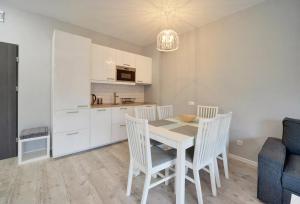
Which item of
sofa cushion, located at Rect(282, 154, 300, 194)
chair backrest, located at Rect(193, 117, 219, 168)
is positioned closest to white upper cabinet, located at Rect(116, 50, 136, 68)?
chair backrest, located at Rect(193, 117, 219, 168)

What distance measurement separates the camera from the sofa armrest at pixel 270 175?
4.78ft

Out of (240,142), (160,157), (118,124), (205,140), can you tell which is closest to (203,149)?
(205,140)

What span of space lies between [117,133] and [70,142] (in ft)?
3.11

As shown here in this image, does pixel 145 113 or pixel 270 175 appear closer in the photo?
pixel 270 175

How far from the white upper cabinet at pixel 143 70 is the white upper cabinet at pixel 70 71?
1358mm

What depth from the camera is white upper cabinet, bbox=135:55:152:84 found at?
3.83 metres

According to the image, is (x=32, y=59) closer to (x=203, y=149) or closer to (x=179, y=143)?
(x=179, y=143)

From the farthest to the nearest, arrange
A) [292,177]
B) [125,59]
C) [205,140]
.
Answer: [125,59], [205,140], [292,177]

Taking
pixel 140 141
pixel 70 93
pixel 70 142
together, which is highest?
pixel 70 93

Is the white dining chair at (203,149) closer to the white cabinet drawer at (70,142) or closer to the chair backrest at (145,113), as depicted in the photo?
the chair backrest at (145,113)

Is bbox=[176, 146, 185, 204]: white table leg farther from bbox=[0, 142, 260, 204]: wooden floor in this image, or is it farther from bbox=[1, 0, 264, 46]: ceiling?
bbox=[1, 0, 264, 46]: ceiling

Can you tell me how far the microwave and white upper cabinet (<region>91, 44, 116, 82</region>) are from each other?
0.11m

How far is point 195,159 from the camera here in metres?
1.50

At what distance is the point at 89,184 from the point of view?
1875mm
